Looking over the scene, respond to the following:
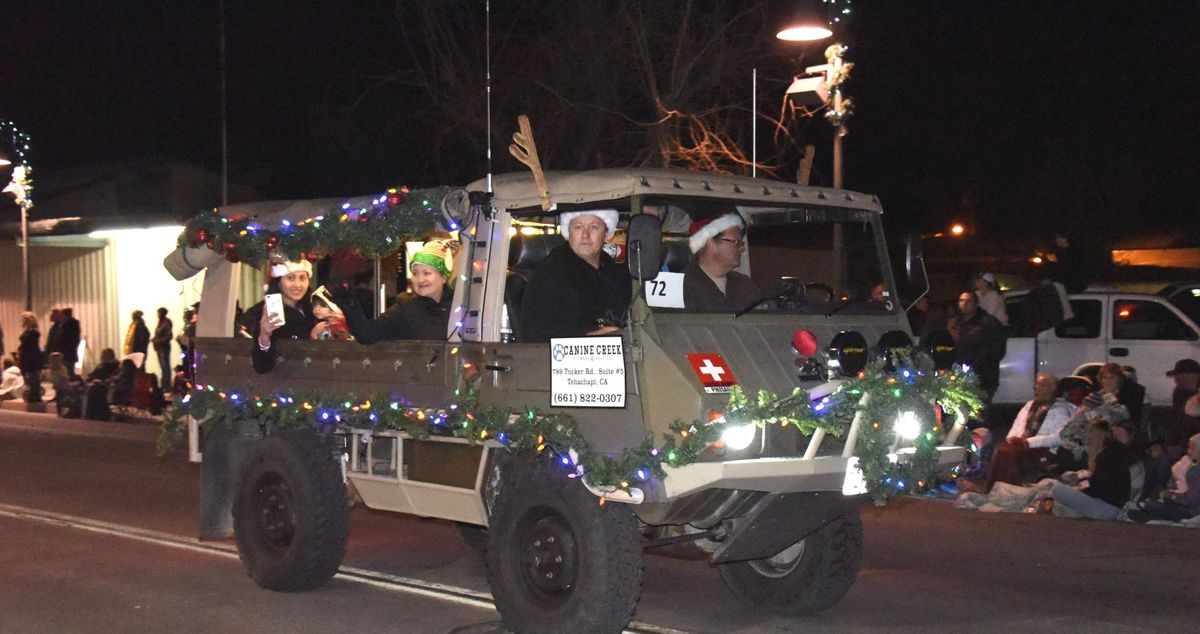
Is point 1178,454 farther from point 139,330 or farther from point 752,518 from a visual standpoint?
point 139,330

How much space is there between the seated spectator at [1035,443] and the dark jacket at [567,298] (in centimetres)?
645

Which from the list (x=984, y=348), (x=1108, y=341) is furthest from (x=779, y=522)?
(x=1108, y=341)

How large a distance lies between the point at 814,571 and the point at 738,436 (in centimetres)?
179

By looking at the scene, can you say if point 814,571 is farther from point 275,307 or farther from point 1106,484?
point 1106,484

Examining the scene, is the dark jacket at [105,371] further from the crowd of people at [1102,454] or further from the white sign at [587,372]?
the white sign at [587,372]

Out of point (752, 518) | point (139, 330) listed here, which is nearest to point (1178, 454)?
point (752, 518)

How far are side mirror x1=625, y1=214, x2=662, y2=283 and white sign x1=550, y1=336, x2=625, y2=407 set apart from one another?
0.40 metres

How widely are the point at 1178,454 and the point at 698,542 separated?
593 cm

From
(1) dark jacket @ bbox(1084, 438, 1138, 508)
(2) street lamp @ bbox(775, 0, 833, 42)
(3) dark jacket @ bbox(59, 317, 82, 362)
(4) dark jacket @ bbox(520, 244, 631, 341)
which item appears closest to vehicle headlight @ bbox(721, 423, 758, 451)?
(4) dark jacket @ bbox(520, 244, 631, 341)

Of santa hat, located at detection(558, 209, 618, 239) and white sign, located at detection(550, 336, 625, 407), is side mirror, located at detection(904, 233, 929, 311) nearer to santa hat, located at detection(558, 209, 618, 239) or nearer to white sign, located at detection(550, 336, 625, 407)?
santa hat, located at detection(558, 209, 618, 239)

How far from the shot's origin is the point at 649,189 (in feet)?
21.3

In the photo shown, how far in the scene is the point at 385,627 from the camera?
7438mm

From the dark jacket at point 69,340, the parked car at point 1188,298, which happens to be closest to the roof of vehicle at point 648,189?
the parked car at point 1188,298

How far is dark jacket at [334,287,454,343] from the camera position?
767 cm
